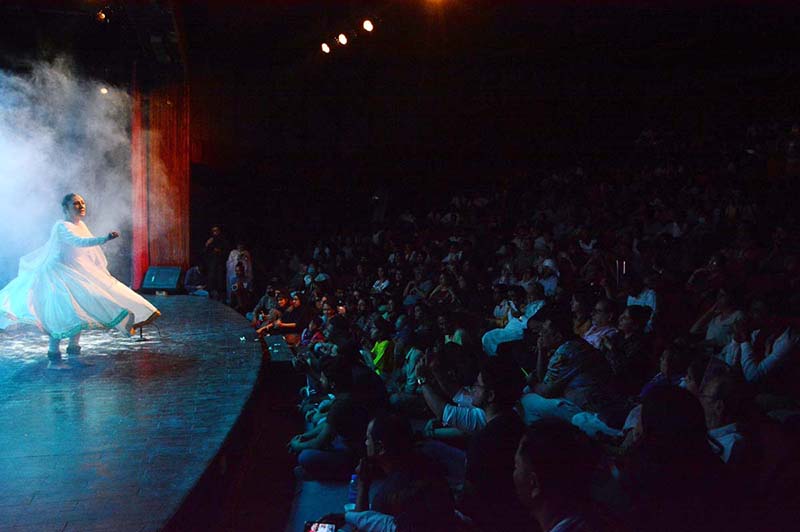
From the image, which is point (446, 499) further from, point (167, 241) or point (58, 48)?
point (58, 48)

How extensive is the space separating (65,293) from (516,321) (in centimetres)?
426

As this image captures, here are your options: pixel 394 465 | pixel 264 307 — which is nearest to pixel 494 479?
pixel 394 465

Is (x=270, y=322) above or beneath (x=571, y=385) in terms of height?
beneath

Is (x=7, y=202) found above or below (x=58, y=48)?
below

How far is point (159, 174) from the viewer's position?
11430 mm

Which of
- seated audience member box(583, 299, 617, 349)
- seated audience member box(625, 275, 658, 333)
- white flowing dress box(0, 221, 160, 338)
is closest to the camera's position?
seated audience member box(583, 299, 617, 349)

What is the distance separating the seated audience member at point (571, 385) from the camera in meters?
4.40

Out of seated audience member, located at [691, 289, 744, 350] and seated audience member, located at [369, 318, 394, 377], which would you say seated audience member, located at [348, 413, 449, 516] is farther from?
seated audience member, located at [369, 318, 394, 377]

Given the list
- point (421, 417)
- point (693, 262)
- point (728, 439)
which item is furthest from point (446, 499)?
point (693, 262)

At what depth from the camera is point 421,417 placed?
5.13 m

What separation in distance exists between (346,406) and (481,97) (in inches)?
555

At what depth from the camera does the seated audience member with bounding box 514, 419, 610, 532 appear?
1.63 metres

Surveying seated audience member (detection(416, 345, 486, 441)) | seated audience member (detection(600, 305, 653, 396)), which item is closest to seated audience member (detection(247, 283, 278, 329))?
seated audience member (detection(416, 345, 486, 441))

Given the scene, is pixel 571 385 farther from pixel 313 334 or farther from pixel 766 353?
pixel 313 334
